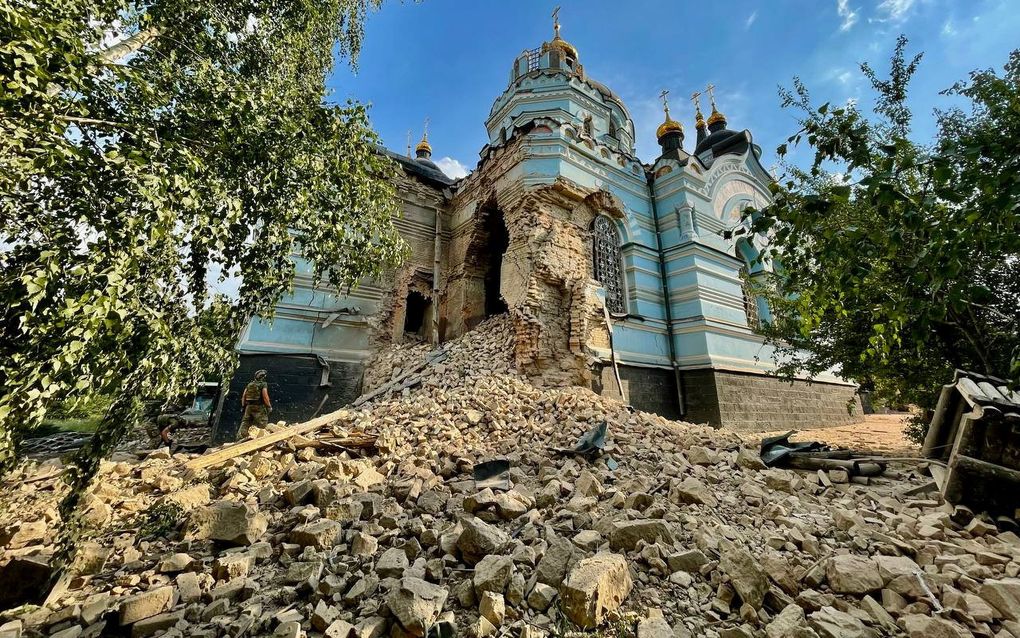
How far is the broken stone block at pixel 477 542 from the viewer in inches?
97.7

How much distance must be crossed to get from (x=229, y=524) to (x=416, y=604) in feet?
6.04

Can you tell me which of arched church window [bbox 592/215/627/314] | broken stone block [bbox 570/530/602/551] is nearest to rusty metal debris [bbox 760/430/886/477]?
broken stone block [bbox 570/530/602/551]

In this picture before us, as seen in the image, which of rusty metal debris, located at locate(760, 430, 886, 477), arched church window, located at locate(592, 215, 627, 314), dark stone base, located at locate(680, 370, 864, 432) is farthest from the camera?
arched church window, located at locate(592, 215, 627, 314)

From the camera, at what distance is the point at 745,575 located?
83.9 inches

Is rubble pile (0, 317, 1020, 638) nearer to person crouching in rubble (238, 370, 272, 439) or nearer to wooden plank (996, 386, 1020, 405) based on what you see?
wooden plank (996, 386, 1020, 405)

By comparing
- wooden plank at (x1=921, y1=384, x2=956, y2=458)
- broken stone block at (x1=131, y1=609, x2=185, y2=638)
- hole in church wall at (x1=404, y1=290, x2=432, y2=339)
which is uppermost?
hole in church wall at (x1=404, y1=290, x2=432, y2=339)

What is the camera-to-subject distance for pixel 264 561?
2.64 meters

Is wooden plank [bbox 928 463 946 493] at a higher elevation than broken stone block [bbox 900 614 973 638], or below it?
higher

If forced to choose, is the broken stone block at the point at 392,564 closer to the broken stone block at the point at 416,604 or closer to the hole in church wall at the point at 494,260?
the broken stone block at the point at 416,604

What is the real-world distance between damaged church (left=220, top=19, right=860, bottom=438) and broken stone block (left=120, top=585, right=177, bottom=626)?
6193mm

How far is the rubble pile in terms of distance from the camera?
6.46ft

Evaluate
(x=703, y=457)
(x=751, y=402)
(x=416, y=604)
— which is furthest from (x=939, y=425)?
(x=751, y=402)

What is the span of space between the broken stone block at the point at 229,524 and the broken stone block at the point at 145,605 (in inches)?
22.8

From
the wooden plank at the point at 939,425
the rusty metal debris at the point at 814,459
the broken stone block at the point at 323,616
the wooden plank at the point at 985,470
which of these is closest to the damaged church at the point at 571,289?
the rusty metal debris at the point at 814,459
